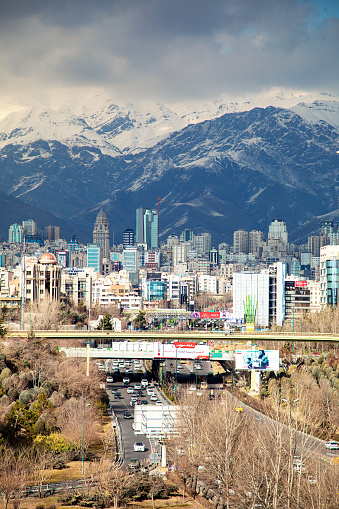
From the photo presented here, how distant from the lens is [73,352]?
80.3 m

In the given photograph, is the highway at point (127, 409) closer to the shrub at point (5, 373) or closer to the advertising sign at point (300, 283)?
the shrub at point (5, 373)

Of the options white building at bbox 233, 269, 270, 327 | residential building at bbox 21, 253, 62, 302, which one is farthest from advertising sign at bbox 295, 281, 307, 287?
residential building at bbox 21, 253, 62, 302

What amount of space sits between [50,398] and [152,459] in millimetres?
15294

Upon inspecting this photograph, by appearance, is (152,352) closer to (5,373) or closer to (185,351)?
(185,351)

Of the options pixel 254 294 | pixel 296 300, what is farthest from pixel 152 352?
pixel 296 300

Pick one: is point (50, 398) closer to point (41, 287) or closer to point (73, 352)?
point (73, 352)

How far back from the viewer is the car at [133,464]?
A: 46.8m

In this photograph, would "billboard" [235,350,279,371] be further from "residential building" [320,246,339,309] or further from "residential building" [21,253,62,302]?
"residential building" [21,253,62,302]

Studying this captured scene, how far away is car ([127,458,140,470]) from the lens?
46.8 meters

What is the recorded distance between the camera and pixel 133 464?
4762 centimetres

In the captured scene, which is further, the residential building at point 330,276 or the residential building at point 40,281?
the residential building at point 40,281

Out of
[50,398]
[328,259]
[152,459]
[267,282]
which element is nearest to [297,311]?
[267,282]

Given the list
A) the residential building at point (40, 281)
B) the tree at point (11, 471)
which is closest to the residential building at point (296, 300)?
the residential building at point (40, 281)

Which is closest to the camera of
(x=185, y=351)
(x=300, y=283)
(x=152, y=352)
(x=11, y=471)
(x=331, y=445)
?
(x=11, y=471)
